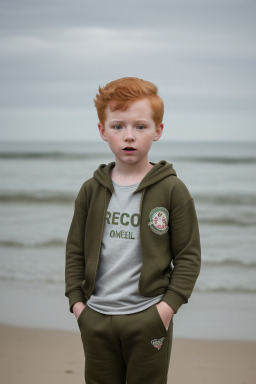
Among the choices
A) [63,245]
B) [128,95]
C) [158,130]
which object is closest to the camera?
[128,95]

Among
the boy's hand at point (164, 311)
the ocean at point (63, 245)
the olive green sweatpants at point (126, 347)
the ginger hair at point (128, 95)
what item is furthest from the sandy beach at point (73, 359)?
the ginger hair at point (128, 95)

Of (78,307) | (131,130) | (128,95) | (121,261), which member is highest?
(128,95)

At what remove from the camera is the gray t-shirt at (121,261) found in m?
1.92

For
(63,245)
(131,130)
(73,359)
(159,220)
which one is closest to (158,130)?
(131,130)

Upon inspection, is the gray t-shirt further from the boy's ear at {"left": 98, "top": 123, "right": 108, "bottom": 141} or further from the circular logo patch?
the boy's ear at {"left": 98, "top": 123, "right": 108, "bottom": 141}

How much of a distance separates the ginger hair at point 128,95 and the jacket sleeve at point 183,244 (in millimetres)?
304

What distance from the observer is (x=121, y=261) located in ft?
6.35

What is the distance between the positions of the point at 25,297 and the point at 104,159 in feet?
62.1

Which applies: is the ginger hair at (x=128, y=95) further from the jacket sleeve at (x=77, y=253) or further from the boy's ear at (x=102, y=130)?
the jacket sleeve at (x=77, y=253)

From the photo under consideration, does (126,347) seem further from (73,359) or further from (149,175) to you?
(73,359)

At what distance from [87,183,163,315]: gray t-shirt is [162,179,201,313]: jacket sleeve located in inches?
3.3

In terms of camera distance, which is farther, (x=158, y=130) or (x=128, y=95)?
(x=158, y=130)

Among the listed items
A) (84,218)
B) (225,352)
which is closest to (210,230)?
(225,352)

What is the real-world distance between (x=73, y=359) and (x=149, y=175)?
2141 mm
